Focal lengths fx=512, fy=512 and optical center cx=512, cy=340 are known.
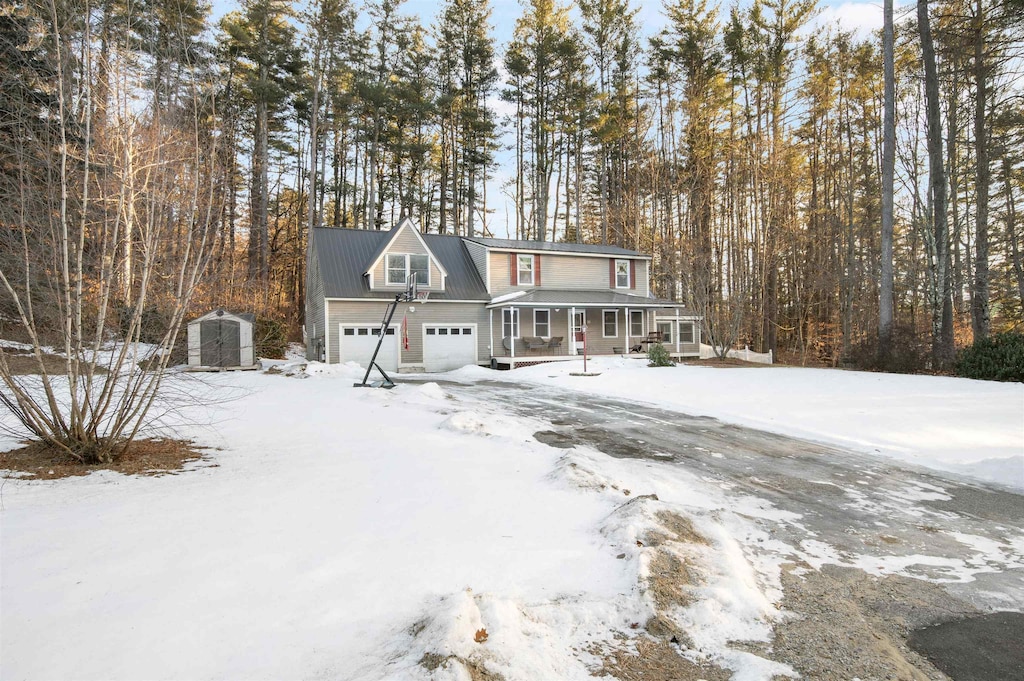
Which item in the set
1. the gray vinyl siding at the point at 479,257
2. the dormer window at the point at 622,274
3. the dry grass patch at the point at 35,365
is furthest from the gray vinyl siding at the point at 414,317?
the dry grass patch at the point at 35,365

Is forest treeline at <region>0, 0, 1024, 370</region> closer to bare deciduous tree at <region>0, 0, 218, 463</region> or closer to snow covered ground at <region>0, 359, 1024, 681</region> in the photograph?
bare deciduous tree at <region>0, 0, 218, 463</region>

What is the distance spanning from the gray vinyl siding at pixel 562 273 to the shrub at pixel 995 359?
13.9m

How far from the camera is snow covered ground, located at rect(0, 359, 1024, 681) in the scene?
214 cm

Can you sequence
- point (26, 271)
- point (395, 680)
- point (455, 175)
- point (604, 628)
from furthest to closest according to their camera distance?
point (455, 175)
point (26, 271)
point (604, 628)
point (395, 680)

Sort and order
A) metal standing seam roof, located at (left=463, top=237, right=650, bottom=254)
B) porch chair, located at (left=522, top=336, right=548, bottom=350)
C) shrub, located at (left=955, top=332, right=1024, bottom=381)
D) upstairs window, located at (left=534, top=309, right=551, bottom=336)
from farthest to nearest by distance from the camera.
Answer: metal standing seam roof, located at (left=463, top=237, right=650, bottom=254), upstairs window, located at (left=534, top=309, right=551, bottom=336), porch chair, located at (left=522, top=336, right=548, bottom=350), shrub, located at (left=955, top=332, right=1024, bottom=381)

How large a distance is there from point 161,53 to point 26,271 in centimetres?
264

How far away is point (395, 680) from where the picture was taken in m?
1.92

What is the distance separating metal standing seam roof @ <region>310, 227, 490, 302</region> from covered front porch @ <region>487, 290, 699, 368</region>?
1689 mm

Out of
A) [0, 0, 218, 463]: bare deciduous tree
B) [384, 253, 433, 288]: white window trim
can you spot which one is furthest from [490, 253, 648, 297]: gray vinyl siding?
[0, 0, 218, 463]: bare deciduous tree

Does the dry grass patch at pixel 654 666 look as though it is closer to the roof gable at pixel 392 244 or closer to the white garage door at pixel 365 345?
the white garage door at pixel 365 345

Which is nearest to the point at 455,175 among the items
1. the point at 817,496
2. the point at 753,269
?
the point at 753,269

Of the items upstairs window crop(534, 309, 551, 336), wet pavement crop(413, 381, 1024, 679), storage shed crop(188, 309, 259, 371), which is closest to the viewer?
wet pavement crop(413, 381, 1024, 679)

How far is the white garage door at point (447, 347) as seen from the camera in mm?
20844

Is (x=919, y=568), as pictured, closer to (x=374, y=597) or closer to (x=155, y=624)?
(x=374, y=597)
